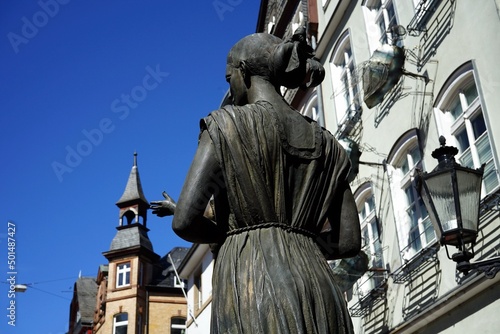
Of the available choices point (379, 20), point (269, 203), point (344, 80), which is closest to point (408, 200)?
point (379, 20)

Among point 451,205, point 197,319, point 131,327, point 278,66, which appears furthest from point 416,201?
point 131,327

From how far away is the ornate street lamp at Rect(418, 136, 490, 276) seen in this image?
638cm

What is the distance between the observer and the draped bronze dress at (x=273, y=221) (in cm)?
275

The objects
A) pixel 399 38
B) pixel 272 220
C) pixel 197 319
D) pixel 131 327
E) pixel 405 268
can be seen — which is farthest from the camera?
pixel 131 327

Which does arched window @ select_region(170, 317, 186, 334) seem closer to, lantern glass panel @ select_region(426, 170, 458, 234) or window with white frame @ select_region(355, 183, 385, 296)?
window with white frame @ select_region(355, 183, 385, 296)

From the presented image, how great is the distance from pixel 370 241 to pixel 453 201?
8.73 metres

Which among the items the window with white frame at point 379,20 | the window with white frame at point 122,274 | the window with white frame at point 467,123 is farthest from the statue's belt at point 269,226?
the window with white frame at point 122,274

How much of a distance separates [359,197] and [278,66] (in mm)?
12947

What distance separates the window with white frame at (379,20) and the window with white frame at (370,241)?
3.26 m

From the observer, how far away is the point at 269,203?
2.96 m

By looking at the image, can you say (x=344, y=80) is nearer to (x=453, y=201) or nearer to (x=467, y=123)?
(x=467, y=123)

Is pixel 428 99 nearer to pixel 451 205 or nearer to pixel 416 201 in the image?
pixel 416 201

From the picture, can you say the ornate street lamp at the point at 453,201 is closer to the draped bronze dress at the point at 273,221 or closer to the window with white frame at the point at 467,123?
the draped bronze dress at the point at 273,221

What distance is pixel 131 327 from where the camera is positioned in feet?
150
